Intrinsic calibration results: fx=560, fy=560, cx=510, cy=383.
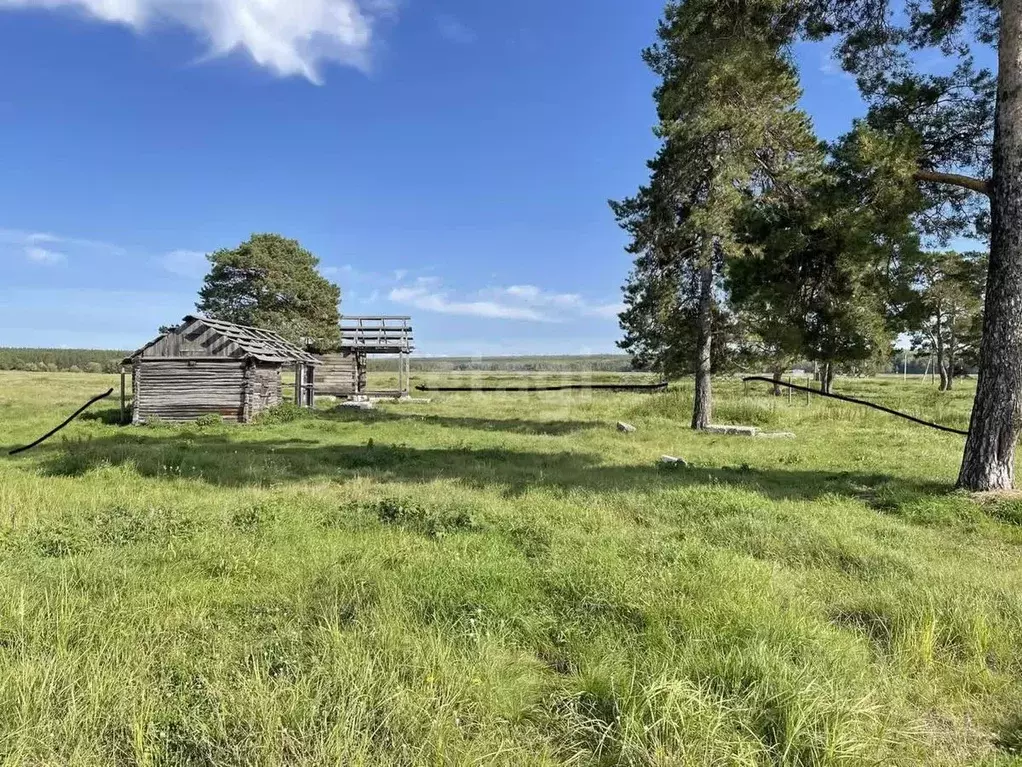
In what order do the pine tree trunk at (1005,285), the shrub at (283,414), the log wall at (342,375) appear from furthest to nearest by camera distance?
the log wall at (342,375), the shrub at (283,414), the pine tree trunk at (1005,285)

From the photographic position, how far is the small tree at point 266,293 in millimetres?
36938

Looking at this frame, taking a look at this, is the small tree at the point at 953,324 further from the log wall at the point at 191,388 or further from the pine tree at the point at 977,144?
the log wall at the point at 191,388

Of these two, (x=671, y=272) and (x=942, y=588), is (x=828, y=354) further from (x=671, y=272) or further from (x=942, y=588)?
(x=671, y=272)

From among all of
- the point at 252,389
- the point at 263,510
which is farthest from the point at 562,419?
the point at 263,510

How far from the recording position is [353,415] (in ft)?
78.8

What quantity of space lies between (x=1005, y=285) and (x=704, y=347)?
10.3m

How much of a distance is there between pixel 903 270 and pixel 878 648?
8.25 meters

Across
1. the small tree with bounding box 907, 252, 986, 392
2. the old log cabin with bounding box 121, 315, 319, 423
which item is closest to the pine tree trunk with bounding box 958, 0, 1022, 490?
the small tree with bounding box 907, 252, 986, 392

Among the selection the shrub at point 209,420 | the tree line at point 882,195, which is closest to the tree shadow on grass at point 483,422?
the shrub at point 209,420

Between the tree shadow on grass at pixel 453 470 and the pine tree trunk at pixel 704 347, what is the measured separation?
6775mm

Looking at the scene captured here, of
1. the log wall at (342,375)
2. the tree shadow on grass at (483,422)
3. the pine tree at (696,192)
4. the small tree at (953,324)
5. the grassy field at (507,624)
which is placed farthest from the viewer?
the log wall at (342,375)

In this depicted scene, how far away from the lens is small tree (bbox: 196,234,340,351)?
121ft

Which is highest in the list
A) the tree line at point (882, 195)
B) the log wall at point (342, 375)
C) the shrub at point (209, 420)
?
the tree line at point (882, 195)

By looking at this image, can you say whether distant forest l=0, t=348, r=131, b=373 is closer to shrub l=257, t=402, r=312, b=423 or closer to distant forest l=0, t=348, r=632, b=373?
distant forest l=0, t=348, r=632, b=373
